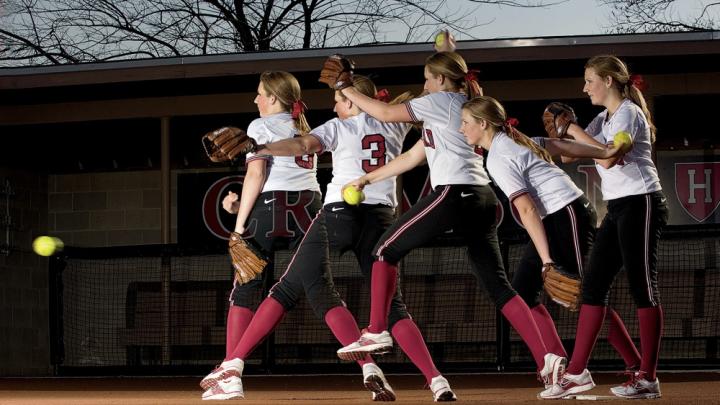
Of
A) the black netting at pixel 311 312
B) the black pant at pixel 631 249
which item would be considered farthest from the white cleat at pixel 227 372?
the black netting at pixel 311 312

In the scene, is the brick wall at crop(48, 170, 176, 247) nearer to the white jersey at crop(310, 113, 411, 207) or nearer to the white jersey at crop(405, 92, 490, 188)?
the white jersey at crop(310, 113, 411, 207)

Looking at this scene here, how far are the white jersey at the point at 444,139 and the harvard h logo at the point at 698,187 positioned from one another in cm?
946

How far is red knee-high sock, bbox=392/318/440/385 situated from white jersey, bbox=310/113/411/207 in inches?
30.2

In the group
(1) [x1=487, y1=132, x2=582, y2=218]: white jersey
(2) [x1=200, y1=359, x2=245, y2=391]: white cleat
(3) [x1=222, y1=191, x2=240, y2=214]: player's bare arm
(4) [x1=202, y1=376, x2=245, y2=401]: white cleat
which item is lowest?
(4) [x1=202, y1=376, x2=245, y2=401]: white cleat

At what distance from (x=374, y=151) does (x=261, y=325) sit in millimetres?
1260

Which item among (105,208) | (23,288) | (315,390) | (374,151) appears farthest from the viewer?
(105,208)

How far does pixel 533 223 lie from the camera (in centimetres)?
715

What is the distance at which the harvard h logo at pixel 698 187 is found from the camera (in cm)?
1609

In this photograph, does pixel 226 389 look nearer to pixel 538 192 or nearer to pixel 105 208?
pixel 538 192

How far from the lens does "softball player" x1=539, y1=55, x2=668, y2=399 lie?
289 inches

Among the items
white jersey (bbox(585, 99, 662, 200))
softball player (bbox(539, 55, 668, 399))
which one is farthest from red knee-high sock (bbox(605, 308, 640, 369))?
white jersey (bbox(585, 99, 662, 200))

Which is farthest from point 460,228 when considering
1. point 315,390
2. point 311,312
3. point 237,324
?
point 311,312

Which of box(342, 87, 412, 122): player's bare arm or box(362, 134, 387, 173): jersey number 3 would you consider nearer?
box(342, 87, 412, 122): player's bare arm

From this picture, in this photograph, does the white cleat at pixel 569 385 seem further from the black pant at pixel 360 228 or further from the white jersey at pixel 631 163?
the white jersey at pixel 631 163
